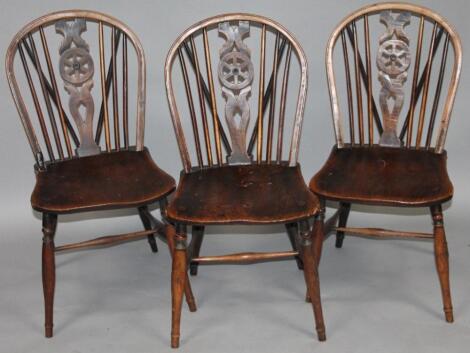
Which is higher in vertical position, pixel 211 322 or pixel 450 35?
pixel 450 35

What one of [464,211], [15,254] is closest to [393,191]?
[464,211]

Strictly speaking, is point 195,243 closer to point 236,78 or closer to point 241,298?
point 241,298

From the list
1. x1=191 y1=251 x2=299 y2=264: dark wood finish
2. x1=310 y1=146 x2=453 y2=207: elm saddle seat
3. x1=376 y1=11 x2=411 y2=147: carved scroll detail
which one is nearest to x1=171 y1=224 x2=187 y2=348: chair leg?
x1=191 y1=251 x2=299 y2=264: dark wood finish

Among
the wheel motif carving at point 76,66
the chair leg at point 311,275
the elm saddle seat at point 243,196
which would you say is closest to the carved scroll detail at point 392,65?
the elm saddle seat at point 243,196

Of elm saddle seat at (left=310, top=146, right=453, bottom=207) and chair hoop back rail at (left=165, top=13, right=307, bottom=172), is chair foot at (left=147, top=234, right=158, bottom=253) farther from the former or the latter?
elm saddle seat at (left=310, top=146, right=453, bottom=207)

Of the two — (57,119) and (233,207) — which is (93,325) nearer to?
(233,207)

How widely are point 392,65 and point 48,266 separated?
161 cm

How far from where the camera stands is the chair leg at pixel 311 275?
317 centimetres

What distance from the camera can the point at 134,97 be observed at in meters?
4.16

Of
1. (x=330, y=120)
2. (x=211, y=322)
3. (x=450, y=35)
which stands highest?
(x=450, y=35)

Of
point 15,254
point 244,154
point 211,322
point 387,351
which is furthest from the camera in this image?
point 15,254

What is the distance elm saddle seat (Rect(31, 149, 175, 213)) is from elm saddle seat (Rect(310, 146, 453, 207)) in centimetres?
63

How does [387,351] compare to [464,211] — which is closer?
[387,351]

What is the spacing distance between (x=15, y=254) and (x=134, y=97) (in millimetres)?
904
